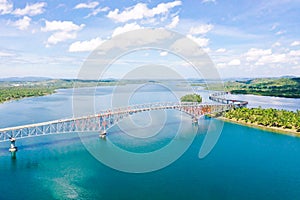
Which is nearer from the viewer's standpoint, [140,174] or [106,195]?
[106,195]

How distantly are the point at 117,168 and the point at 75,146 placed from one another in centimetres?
603

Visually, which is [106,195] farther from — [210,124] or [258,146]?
[210,124]

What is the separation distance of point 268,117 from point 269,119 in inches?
22.7

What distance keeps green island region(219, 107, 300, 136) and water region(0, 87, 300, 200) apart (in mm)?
4690

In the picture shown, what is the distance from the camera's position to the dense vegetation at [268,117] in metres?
30.0

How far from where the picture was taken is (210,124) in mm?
33469

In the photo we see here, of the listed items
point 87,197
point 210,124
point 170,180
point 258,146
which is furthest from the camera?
point 210,124

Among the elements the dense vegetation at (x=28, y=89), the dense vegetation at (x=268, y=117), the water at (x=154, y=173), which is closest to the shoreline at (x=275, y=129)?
the dense vegetation at (x=268, y=117)

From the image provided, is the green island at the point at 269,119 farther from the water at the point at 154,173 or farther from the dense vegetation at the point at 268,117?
the water at the point at 154,173

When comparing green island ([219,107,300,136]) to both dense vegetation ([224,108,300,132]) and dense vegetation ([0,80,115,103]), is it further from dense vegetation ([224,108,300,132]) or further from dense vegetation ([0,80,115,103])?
Result: dense vegetation ([0,80,115,103])

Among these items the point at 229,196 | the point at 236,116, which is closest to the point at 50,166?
the point at 229,196

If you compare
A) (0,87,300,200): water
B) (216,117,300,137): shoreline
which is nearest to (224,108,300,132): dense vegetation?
(216,117,300,137): shoreline

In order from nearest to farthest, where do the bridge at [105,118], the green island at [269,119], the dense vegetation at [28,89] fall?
the bridge at [105,118] → the green island at [269,119] → the dense vegetation at [28,89]

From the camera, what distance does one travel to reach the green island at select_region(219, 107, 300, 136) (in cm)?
2972
